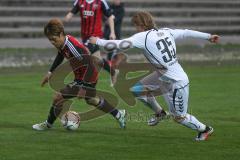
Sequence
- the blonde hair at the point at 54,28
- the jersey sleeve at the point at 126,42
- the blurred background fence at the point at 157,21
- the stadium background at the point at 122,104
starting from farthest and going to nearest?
the blurred background fence at the point at 157,21 < the blonde hair at the point at 54,28 < the jersey sleeve at the point at 126,42 < the stadium background at the point at 122,104

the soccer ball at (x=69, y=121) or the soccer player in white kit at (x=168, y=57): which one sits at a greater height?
the soccer player in white kit at (x=168, y=57)

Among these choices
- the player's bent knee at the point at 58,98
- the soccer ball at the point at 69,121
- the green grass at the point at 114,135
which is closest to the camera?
the green grass at the point at 114,135

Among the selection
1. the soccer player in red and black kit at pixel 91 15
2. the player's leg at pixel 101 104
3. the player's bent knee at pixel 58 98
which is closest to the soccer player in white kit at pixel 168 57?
the player's leg at pixel 101 104

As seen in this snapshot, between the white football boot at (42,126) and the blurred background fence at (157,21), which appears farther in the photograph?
the blurred background fence at (157,21)

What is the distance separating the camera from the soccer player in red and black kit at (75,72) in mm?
10570

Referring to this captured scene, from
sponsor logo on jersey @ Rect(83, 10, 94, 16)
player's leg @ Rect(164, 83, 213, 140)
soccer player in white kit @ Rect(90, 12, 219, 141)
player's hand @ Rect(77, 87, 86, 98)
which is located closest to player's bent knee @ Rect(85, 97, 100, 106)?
player's hand @ Rect(77, 87, 86, 98)

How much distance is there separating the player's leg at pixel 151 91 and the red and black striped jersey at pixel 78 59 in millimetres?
691

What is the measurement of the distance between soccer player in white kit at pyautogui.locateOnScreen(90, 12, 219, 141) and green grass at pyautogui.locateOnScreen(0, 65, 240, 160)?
33 cm

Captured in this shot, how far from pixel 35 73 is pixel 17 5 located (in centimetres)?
687

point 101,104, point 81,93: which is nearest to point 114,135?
point 101,104

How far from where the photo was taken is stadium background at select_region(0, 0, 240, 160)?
966 centimetres

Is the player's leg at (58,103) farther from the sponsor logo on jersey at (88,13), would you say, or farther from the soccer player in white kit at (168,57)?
the sponsor logo on jersey at (88,13)

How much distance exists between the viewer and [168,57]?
33.6ft

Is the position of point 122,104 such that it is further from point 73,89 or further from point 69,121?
point 73,89
